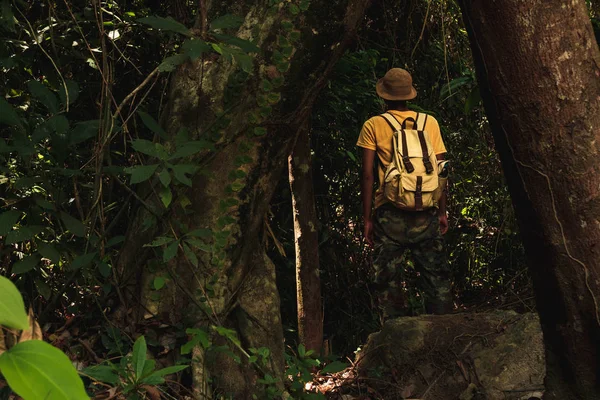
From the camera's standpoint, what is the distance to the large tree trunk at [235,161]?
3596mm

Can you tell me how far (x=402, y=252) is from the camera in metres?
5.86

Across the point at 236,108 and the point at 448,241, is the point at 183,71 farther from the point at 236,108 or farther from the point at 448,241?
the point at 448,241

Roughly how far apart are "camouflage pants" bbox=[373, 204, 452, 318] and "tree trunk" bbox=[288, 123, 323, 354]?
0.45m

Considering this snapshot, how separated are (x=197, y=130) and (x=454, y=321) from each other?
2.41 meters

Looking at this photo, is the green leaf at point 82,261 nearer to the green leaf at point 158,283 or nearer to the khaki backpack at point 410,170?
the green leaf at point 158,283

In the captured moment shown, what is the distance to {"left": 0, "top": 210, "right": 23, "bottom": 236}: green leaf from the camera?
315 cm

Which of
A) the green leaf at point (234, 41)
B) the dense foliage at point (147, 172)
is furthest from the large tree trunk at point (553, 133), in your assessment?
the green leaf at point (234, 41)

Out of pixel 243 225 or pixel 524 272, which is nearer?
pixel 243 225

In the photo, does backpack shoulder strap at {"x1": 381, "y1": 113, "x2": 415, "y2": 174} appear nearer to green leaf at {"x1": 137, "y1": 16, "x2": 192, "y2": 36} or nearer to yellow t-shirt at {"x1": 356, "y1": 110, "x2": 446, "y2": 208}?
yellow t-shirt at {"x1": 356, "y1": 110, "x2": 446, "y2": 208}

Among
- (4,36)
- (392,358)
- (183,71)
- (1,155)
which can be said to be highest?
(4,36)

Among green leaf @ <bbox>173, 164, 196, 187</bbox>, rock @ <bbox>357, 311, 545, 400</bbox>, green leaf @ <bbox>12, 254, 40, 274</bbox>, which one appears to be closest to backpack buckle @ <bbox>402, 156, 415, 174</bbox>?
rock @ <bbox>357, 311, 545, 400</bbox>

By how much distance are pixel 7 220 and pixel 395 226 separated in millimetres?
3138

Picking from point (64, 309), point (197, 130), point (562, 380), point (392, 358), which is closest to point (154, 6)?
point (197, 130)

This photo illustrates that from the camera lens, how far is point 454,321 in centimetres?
524
